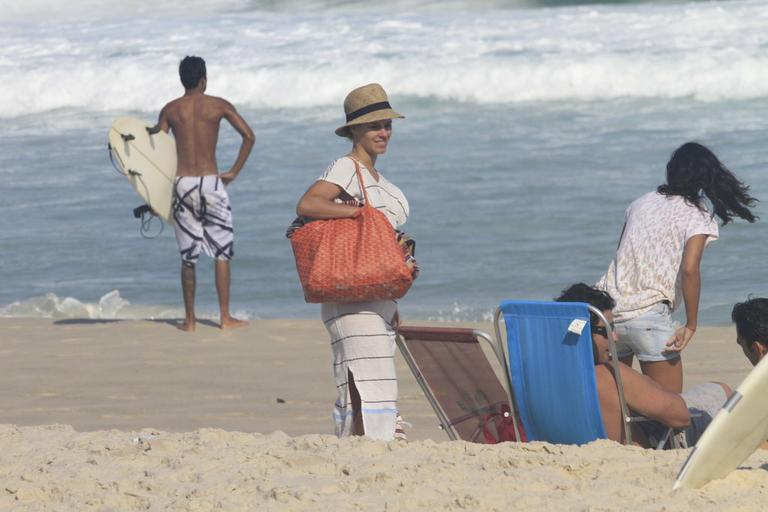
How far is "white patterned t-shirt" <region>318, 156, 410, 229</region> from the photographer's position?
4.61 meters

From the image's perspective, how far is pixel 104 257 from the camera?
426 inches

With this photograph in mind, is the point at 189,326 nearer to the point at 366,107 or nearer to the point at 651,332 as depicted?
the point at 366,107

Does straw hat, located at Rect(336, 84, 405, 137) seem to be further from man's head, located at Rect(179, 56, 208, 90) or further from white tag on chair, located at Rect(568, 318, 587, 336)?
man's head, located at Rect(179, 56, 208, 90)

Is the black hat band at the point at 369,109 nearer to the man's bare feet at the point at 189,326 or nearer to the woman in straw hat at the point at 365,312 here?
the woman in straw hat at the point at 365,312

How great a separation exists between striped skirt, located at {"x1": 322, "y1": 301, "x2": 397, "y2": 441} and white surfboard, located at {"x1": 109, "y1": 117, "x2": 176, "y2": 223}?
12.4 feet

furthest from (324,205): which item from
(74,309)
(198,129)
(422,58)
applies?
(422,58)

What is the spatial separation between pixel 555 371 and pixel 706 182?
0.95 m

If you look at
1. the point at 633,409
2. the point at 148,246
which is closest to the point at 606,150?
the point at 148,246

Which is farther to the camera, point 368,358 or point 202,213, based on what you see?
point 202,213

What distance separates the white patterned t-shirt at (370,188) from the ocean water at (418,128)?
4.15 meters

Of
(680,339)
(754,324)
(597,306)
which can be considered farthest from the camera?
(680,339)

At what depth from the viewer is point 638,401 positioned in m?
4.56

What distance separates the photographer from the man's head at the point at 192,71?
8.08 metres

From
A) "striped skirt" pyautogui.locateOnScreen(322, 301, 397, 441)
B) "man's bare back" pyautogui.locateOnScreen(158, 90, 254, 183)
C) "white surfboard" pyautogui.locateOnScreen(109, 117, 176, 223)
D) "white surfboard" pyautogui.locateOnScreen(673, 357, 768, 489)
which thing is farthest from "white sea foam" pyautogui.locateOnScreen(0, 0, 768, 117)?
"white surfboard" pyautogui.locateOnScreen(673, 357, 768, 489)
